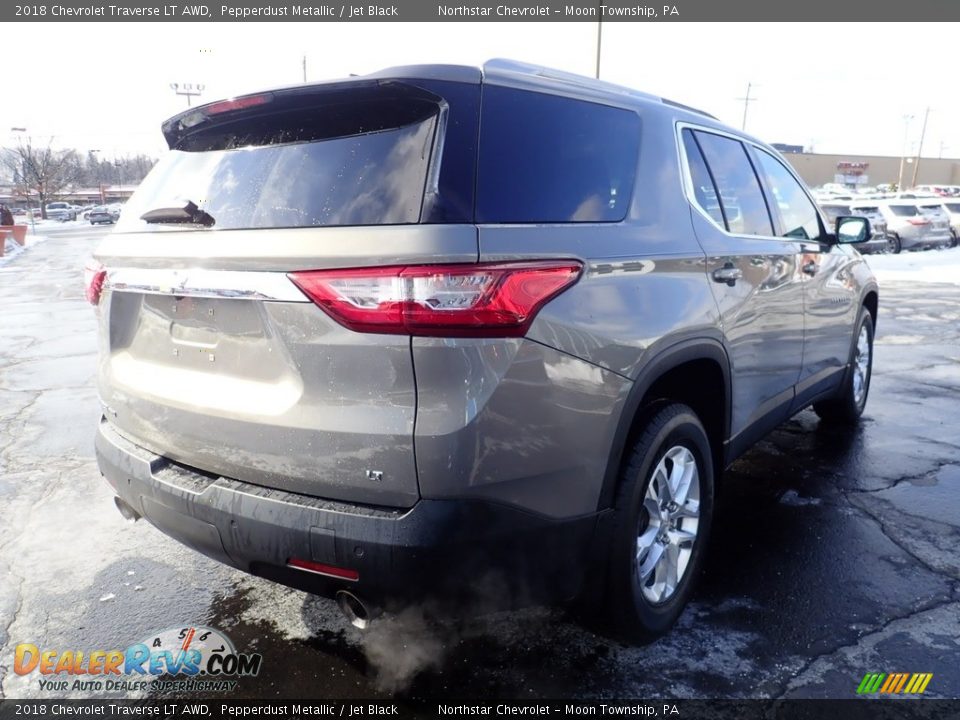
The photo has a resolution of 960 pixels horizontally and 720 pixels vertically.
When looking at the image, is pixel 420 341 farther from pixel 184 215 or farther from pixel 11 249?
pixel 11 249

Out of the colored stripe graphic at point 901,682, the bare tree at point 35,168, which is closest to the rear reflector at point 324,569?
the colored stripe graphic at point 901,682

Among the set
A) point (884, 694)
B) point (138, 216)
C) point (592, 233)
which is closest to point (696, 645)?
point (884, 694)

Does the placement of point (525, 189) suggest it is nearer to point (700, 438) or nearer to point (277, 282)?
point (277, 282)

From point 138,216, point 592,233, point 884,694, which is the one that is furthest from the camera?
point 138,216

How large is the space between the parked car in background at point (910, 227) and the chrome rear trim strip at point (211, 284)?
24.5 meters

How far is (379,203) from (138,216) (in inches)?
47.7

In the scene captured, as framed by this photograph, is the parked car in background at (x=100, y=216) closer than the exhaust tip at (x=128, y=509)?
No

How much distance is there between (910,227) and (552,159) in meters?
24.0

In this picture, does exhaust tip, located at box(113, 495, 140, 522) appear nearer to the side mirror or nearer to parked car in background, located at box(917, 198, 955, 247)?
the side mirror

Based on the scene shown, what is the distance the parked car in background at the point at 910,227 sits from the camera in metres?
22.2

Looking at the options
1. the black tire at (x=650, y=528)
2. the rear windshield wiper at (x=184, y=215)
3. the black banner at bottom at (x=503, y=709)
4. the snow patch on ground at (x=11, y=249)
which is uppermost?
the rear windshield wiper at (x=184, y=215)

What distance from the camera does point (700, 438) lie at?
2.85 m

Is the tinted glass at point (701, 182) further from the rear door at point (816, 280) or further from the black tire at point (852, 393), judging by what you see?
the black tire at point (852, 393)

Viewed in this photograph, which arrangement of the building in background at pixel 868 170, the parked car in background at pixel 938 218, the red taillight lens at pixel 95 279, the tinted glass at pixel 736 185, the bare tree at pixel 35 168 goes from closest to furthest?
the red taillight lens at pixel 95 279 < the tinted glass at pixel 736 185 < the parked car in background at pixel 938 218 < the bare tree at pixel 35 168 < the building in background at pixel 868 170
